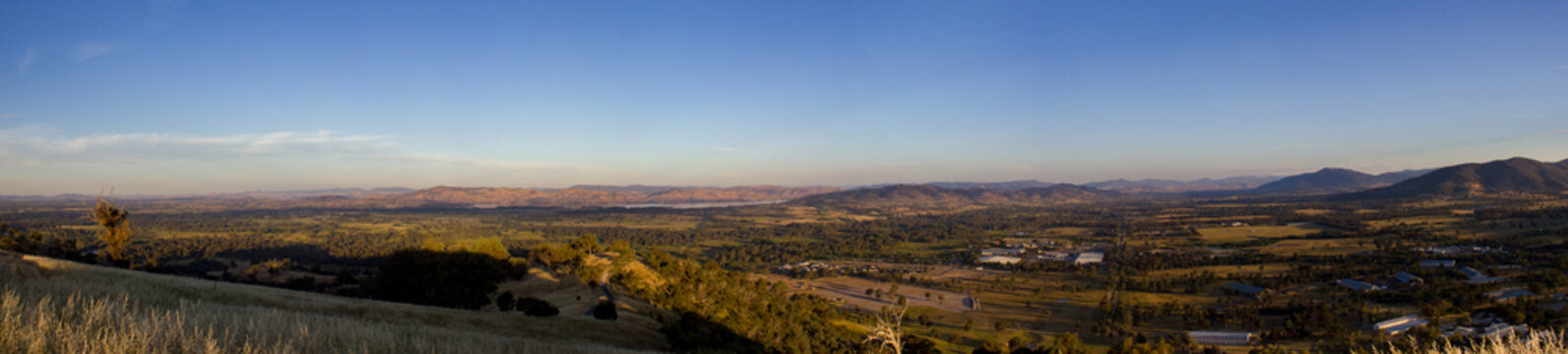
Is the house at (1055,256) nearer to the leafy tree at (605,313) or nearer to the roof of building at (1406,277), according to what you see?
the roof of building at (1406,277)

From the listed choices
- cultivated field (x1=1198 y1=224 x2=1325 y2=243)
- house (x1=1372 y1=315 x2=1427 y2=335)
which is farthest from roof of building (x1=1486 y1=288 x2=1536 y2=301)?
cultivated field (x1=1198 y1=224 x2=1325 y2=243)

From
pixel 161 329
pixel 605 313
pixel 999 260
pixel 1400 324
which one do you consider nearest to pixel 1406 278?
pixel 1400 324

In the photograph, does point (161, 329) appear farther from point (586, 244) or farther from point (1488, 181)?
point (1488, 181)

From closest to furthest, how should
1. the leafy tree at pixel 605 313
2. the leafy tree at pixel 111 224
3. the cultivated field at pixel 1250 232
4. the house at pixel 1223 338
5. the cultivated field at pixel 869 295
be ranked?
the leafy tree at pixel 605 313, the leafy tree at pixel 111 224, the house at pixel 1223 338, the cultivated field at pixel 869 295, the cultivated field at pixel 1250 232

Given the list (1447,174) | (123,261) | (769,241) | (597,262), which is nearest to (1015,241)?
(769,241)

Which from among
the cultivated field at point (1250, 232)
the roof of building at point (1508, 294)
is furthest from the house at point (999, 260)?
the roof of building at point (1508, 294)

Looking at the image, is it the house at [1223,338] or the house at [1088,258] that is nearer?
the house at [1223,338]
